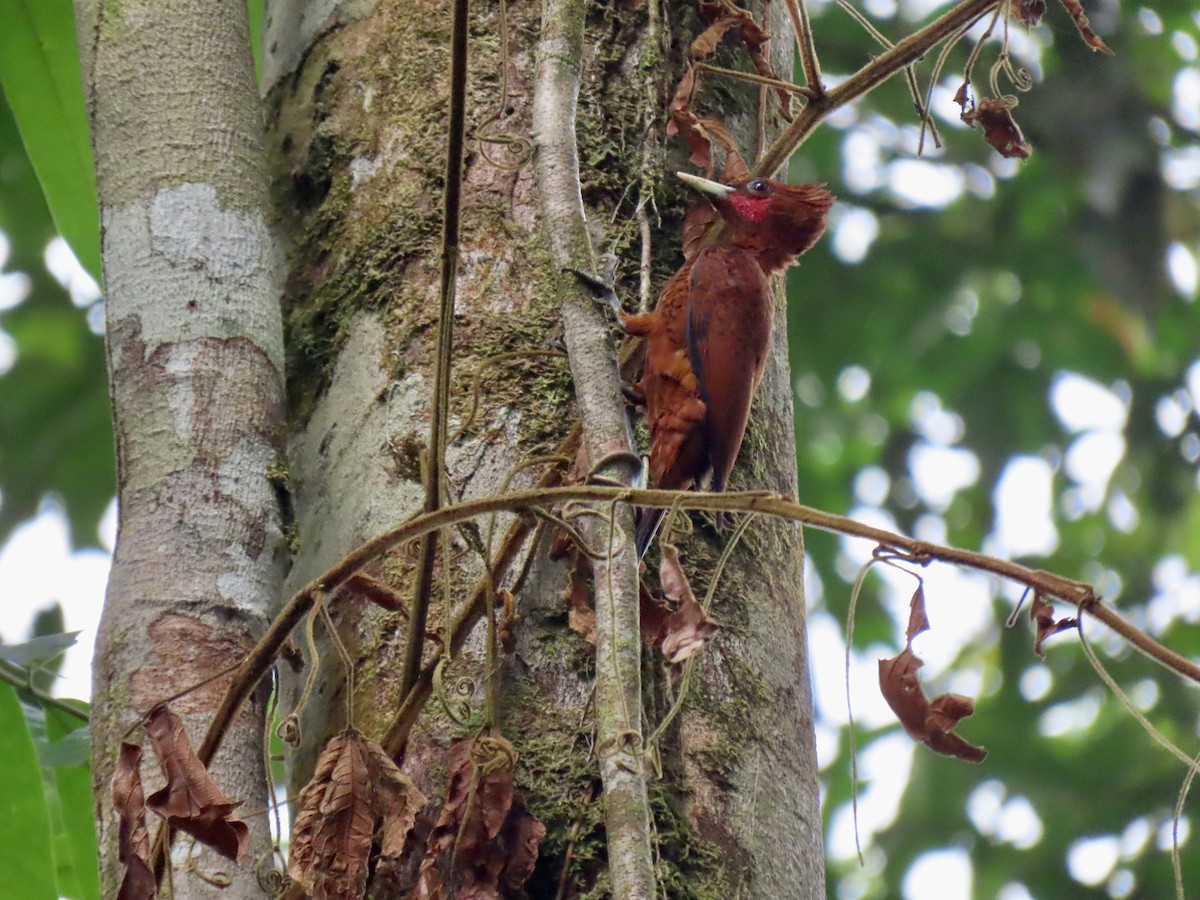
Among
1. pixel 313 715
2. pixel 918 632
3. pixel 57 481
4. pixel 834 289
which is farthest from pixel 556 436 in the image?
pixel 834 289

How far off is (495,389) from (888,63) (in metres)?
0.87

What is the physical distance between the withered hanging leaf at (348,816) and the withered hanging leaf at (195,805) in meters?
0.10

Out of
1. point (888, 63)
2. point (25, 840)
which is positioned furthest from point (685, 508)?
point (25, 840)

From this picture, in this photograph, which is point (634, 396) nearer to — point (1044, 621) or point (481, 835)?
point (481, 835)

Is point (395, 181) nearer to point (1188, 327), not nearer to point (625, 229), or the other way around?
point (625, 229)

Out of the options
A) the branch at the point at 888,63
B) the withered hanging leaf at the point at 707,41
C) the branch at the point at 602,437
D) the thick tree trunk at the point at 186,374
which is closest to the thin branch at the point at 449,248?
the branch at the point at 602,437

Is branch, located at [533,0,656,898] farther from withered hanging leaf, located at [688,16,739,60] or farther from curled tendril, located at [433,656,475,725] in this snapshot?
withered hanging leaf, located at [688,16,739,60]

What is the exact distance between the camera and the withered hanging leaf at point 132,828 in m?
1.73

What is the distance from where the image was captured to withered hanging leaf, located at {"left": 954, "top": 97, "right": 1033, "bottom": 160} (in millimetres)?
2510

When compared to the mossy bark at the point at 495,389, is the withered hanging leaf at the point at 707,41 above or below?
above

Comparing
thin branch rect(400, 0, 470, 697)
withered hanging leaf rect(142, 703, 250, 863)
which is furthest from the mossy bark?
withered hanging leaf rect(142, 703, 250, 863)

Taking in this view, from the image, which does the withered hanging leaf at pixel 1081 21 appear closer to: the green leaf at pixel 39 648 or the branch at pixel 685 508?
the branch at pixel 685 508

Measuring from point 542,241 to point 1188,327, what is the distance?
21.4 feet

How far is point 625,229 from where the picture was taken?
2.64m
